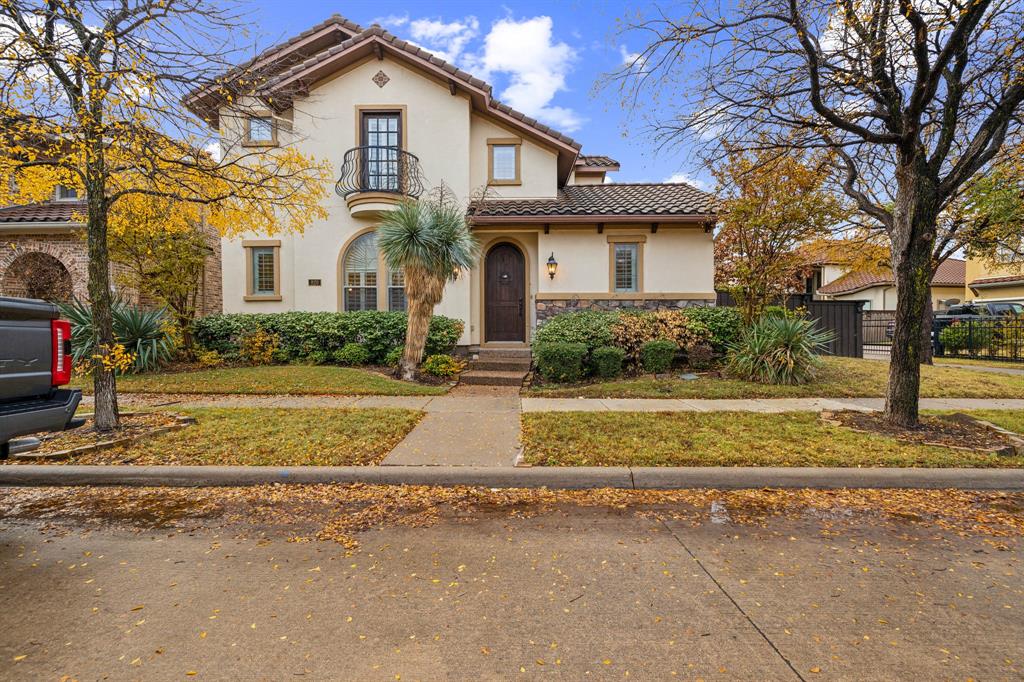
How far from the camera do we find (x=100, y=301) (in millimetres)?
5941

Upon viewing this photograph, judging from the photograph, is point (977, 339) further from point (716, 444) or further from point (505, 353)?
point (716, 444)

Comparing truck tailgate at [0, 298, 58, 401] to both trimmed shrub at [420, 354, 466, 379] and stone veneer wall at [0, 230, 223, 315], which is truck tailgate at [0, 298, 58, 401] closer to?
trimmed shrub at [420, 354, 466, 379]

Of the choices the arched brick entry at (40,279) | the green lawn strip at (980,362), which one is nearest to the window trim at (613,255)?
the green lawn strip at (980,362)

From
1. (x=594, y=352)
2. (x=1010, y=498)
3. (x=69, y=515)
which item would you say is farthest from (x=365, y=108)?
(x=1010, y=498)

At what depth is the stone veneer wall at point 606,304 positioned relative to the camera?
12.7m

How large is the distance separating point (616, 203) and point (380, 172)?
21.3ft

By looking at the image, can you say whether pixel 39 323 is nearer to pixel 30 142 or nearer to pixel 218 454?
pixel 218 454

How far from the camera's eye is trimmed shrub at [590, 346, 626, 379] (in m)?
9.85

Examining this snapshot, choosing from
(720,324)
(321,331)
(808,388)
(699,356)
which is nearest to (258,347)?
(321,331)

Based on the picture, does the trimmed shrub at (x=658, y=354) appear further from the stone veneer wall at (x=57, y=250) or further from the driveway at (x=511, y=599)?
the stone veneer wall at (x=57, y=250)

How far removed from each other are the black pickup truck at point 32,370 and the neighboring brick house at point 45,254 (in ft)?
35.3

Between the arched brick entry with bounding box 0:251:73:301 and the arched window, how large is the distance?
823 cm

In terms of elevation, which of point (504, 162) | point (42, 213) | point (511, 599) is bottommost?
point (511, 599)

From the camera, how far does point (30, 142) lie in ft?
18.6
